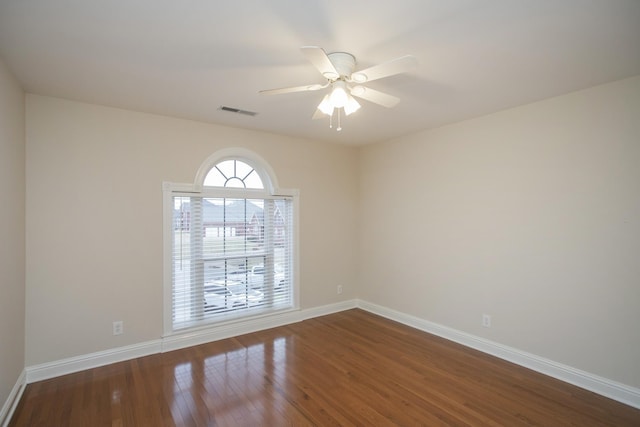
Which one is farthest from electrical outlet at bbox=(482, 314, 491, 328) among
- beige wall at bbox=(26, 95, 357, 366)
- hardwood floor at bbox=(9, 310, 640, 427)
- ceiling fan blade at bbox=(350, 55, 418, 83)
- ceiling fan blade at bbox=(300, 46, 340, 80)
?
beige wall at bbox=(26, 95, 357, 366)

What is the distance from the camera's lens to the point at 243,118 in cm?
363

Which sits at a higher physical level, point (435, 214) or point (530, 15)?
point (530, 15)

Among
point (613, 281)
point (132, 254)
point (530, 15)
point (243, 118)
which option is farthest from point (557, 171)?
point (132, 254)

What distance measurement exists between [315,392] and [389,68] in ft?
8.29

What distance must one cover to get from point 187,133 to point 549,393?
14.1 feet

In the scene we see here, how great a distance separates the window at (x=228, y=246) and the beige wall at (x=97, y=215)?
0.71 feet

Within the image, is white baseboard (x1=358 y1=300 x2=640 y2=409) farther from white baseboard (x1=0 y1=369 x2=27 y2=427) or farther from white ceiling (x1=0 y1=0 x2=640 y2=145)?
white baseboard (x1=0 y1=369 x2=27 y2=427)

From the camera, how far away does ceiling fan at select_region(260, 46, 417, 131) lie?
1.80 metres

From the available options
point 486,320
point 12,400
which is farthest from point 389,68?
point 12,400

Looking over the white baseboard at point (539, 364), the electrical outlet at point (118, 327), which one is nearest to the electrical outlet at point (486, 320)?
the white baseboard at point (539, 364)

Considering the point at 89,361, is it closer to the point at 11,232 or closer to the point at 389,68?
the point at 11,232

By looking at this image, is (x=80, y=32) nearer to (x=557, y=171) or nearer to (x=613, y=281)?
(x=557, y=171)

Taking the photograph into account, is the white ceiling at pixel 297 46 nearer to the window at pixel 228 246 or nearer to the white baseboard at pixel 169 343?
the window at pixel 228 246

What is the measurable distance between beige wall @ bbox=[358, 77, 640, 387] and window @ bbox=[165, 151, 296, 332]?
66.4 inches
